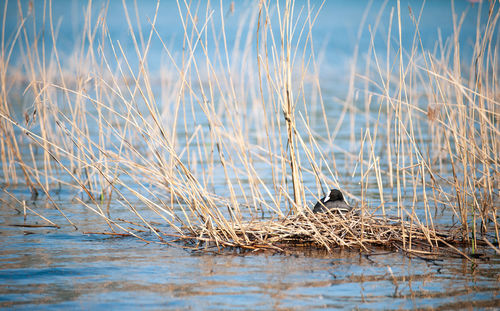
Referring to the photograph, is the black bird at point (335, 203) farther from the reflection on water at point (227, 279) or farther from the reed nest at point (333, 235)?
the reflection on water at point (227, 279)

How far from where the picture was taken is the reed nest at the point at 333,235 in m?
4.55

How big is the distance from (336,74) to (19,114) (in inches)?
751

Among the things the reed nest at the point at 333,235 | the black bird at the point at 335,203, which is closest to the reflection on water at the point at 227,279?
the reed nest at the point at 333,235

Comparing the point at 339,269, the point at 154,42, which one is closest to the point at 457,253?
the point at 339,269

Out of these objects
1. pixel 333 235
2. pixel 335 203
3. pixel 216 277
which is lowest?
pixel 216 277

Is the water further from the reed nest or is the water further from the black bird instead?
the black bird

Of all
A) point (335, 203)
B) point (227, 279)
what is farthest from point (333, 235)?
point (227, 279)

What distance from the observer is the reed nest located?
14.9 feet

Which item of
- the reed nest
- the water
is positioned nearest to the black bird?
the reed nest

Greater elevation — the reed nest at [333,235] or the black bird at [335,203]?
the black bird at [335,203]

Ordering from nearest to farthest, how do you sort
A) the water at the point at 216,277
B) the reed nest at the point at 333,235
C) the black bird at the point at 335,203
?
the water at the point at 216,277 → the reed nest at the point at 333,235 → the black bird at the point at 335,203

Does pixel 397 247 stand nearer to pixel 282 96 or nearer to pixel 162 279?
pixel 282 96

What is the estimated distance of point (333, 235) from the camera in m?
4.50

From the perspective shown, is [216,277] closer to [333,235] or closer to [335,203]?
[333,235]
